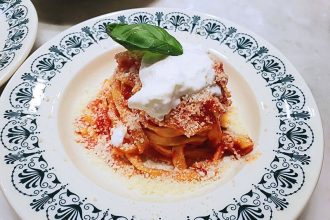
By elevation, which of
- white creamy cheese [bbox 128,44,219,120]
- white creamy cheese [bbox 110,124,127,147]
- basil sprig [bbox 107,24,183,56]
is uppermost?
basil sprig [bbox 107,24,183,56]

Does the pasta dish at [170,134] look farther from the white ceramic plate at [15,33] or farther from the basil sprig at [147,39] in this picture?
the white ceramic plate at [15,33]

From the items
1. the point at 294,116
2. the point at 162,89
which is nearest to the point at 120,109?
the point at 162,89

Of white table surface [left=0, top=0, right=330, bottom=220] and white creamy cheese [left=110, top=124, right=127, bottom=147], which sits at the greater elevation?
white table surface [left=0, top=0, right=330, bottom=220]

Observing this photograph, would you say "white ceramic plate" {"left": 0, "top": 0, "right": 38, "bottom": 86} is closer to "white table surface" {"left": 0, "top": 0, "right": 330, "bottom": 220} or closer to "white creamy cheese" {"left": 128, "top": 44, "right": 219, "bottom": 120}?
"white table surface" {"left": 0, "top": 0, "right": 330, "bottom": 220}

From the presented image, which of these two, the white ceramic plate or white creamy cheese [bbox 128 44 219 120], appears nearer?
white creamy cheese [bbox 128 44 219 120]

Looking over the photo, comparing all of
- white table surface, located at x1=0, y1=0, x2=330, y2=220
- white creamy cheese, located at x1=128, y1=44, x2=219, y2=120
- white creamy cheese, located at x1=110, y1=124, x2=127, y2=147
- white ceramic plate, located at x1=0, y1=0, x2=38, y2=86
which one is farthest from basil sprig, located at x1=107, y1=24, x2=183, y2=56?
white table surface, located at x1=0, y1=0, x2=330, y2=220

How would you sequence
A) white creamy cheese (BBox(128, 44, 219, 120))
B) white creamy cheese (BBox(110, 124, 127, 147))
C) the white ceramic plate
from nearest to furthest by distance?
white creamy cheese (BBox(128, 44, 219, 120)) < white creamy cheese (BBox(110, 124, 127, 147)) < the white ceramic plate
